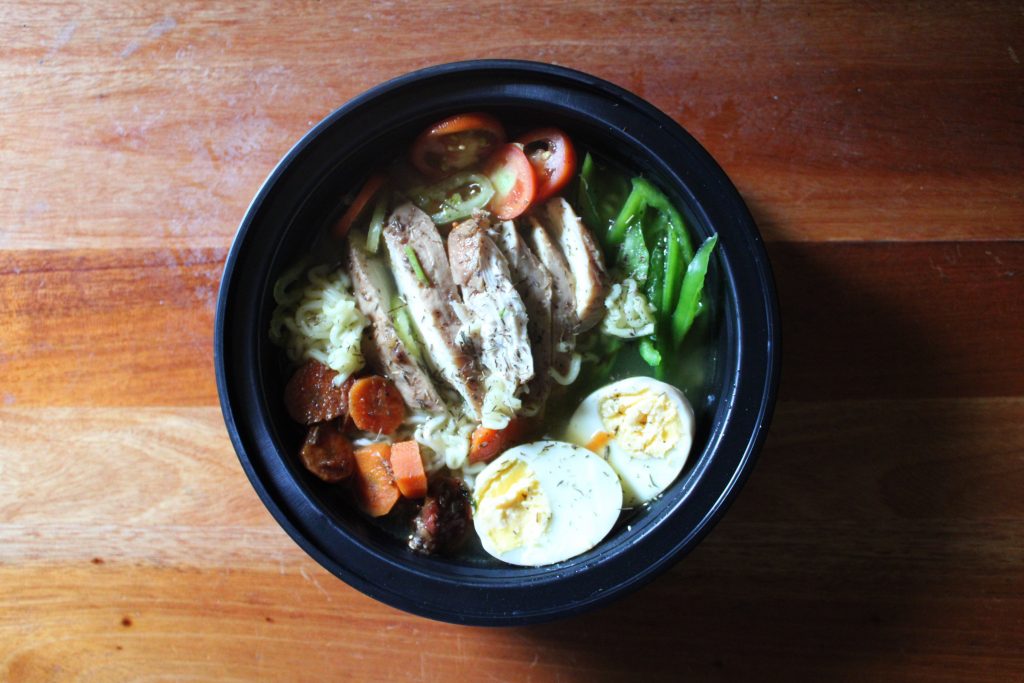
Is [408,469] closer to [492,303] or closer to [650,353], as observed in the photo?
[492,303]

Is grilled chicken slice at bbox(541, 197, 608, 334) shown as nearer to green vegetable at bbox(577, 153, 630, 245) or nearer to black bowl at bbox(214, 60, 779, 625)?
green vegetable at bbox(577, 153, 630, 245)

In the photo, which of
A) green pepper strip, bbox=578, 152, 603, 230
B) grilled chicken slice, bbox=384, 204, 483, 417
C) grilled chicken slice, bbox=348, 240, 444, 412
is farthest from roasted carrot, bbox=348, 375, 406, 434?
green pepper strip, bbox=578, 152, 603, 230

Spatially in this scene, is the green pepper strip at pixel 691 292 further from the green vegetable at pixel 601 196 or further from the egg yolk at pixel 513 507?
the egg yolk at pixel 513 507

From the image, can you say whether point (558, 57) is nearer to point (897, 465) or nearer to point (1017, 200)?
point (1017, 200)

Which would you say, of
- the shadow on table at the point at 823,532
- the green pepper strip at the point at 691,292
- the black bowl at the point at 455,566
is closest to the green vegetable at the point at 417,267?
the black bowl at the point at 455,566

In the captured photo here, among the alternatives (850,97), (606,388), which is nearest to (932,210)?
(850,97)

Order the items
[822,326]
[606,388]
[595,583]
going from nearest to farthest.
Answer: [595,583], [606,388], [822,326]
